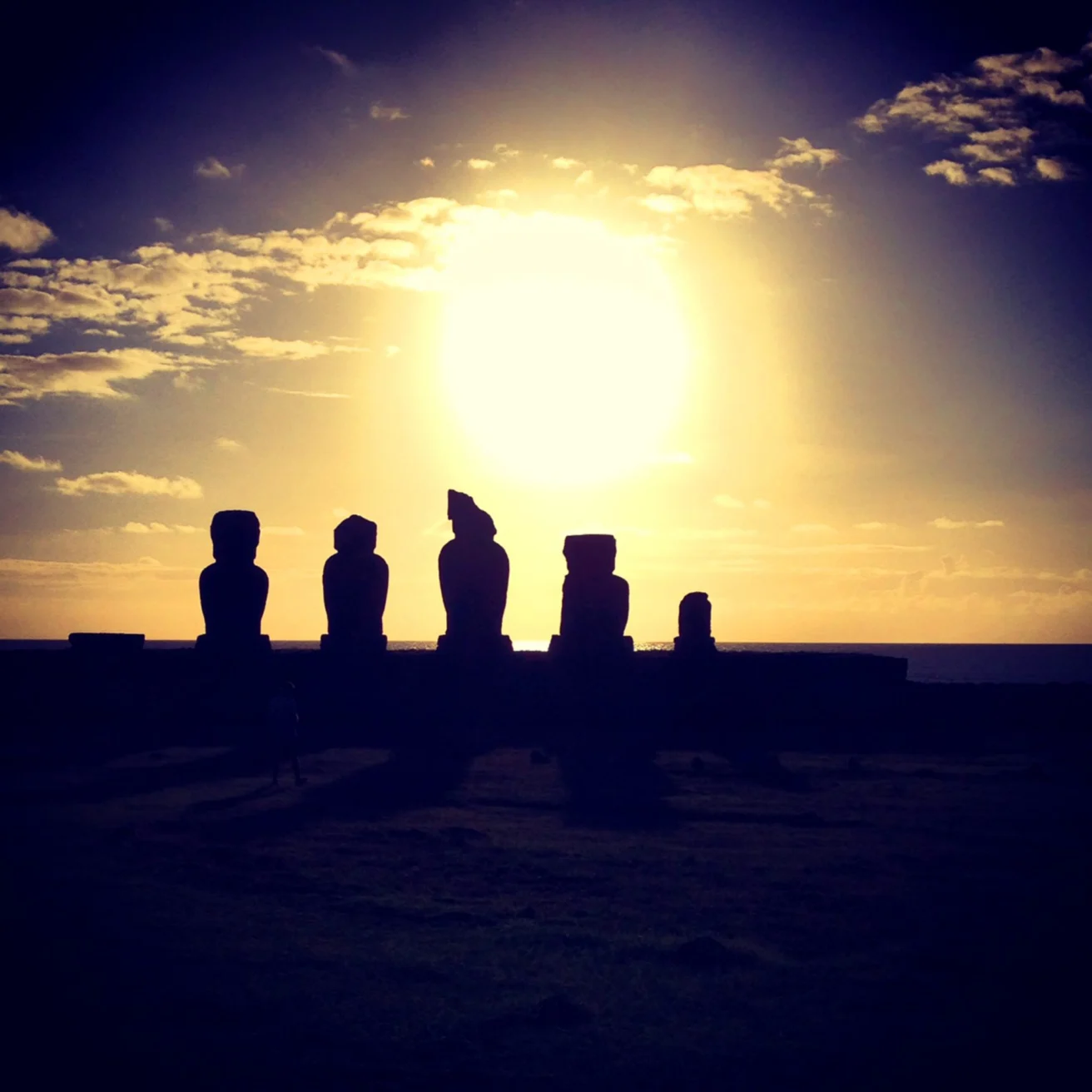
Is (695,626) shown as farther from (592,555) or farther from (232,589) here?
(232,589)

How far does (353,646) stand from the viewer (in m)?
20.1

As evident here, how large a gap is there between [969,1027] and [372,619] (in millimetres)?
16407

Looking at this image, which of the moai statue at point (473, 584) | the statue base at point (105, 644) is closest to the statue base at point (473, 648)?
the moai statue at point (473, 584)

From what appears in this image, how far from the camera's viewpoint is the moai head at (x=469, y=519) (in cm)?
2048

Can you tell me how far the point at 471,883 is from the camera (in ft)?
25.7

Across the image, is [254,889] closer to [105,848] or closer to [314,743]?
[105,848]

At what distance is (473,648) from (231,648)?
4772 mm

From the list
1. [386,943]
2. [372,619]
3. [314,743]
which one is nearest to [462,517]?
[372,619]

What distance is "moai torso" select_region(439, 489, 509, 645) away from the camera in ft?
65.2

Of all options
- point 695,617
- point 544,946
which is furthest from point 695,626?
point 544,946

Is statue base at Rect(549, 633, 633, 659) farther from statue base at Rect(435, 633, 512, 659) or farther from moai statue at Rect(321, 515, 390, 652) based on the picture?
moai statue at Rect(321, 515, 390, 652)

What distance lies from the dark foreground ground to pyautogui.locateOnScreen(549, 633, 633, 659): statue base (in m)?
8.41

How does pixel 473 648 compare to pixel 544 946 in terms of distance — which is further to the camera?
pixel 473 648

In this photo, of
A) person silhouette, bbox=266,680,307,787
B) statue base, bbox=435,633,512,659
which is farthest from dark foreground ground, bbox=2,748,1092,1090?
statue base, bbox=435,633,512,659
